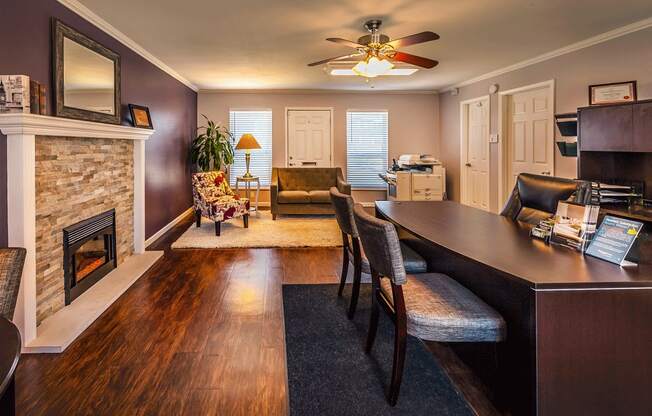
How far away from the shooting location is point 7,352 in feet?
3.21

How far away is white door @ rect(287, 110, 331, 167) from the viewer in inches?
327

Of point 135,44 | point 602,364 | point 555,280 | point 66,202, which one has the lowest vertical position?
point 602,364

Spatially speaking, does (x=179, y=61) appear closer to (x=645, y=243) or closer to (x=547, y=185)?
(x=547, y=185)

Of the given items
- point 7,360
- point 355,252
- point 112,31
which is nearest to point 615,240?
point 355,252

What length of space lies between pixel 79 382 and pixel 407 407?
1602 mm

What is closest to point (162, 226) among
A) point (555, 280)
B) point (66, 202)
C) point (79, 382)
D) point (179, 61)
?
point (179, 61)

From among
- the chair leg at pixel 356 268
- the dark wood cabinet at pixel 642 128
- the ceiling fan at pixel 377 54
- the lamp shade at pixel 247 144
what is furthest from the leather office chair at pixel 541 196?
the lamp shade at pixel 247 144

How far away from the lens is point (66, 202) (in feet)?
10.3

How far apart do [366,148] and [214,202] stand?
3723 millimetres

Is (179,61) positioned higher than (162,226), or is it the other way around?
(179,61)

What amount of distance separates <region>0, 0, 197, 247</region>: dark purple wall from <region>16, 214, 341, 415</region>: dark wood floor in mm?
896

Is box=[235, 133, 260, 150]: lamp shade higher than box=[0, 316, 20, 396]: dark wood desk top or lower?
higher

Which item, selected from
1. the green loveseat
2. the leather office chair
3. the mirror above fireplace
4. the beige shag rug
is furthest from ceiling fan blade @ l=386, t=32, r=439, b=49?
the green loveseat

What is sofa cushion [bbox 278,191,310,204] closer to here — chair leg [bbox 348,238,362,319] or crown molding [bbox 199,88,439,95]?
crown molding [bbox 199,88,439,95]
